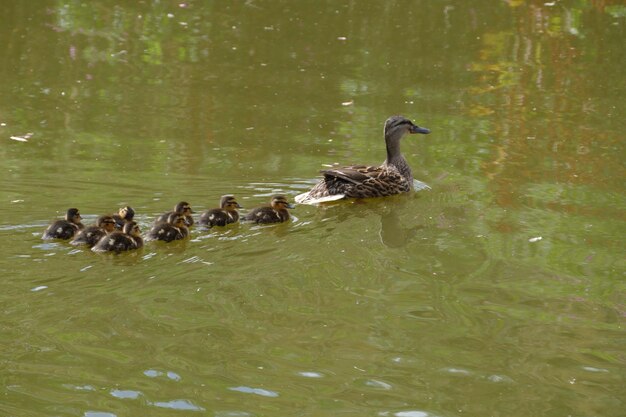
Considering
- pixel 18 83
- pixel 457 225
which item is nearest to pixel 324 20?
pixel 18 83

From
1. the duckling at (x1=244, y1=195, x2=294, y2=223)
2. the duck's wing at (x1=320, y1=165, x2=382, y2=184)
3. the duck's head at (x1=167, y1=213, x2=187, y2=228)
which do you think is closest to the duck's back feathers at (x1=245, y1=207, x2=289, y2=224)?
the duckling at (x1=244, y1=195, x2=294, y2=223)

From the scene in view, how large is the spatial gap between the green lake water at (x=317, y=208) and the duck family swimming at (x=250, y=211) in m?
0.09

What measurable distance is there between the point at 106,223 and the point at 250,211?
3.06 ft

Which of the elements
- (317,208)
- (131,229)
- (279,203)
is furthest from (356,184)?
(131,229)

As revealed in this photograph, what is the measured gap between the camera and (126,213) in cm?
700

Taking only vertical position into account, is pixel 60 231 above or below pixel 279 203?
below

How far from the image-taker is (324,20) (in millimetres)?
12891

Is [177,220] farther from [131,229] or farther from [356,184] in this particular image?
[356,184]

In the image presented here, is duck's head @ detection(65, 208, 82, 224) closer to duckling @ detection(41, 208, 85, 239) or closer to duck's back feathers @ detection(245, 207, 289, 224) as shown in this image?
duckling @ detection(41, 208, 85, 239)

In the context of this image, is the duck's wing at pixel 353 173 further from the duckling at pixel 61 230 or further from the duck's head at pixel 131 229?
the duckling at pixel 61 230

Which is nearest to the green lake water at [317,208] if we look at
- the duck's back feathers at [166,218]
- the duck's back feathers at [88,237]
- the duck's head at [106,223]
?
the duck's back feathers at [88,237]

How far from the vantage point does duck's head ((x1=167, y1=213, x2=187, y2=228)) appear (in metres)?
6.73

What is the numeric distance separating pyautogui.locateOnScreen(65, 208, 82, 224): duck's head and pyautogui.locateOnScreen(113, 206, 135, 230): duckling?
0.22m

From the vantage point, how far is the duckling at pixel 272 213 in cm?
707
